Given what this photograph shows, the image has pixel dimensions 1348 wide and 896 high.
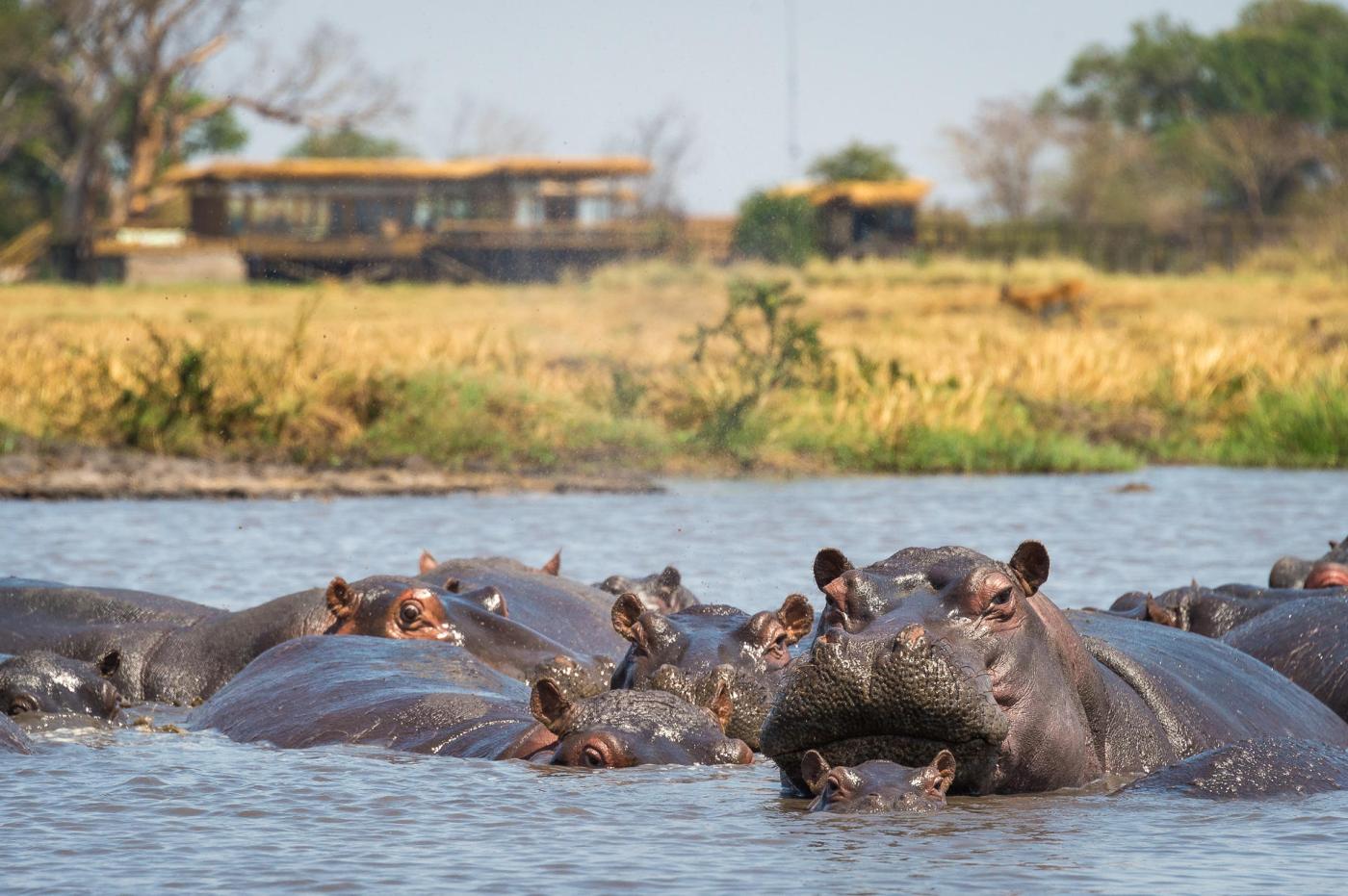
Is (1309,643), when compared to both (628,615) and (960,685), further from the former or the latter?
(960,685)

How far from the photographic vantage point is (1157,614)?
740 centimetres

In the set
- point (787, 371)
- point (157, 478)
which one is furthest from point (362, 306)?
point (157, 478)

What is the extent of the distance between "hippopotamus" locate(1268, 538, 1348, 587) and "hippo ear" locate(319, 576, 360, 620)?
3843 millimetres

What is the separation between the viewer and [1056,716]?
462 cm

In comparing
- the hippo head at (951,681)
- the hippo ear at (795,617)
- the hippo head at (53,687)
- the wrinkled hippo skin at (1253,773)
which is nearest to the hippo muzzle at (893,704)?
the hippo head at (951,681)

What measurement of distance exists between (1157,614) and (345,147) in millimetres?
77724

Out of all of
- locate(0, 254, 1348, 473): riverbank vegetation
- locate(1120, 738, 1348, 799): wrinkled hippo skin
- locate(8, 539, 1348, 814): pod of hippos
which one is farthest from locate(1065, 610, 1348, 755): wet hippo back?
locate(0, 254, 1348, 473): riverbank vegetation

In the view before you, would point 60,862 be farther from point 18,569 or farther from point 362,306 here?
point 362,306

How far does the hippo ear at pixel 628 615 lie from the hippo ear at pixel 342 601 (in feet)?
4.48

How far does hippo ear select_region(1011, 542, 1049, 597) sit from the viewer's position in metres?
4.57

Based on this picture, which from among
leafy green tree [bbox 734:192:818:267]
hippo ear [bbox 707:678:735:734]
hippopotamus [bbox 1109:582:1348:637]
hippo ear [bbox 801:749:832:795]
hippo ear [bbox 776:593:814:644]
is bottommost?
hippopotamus [bbox 1109:582:1348:637]

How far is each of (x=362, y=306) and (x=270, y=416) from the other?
1510 centimetres

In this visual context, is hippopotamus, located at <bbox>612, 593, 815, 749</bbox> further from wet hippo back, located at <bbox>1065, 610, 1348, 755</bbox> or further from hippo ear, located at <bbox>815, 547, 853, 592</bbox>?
hippo ear, located at <bbox>815, 547, 853, 592</bbox>

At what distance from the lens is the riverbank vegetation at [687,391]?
1959 cm
